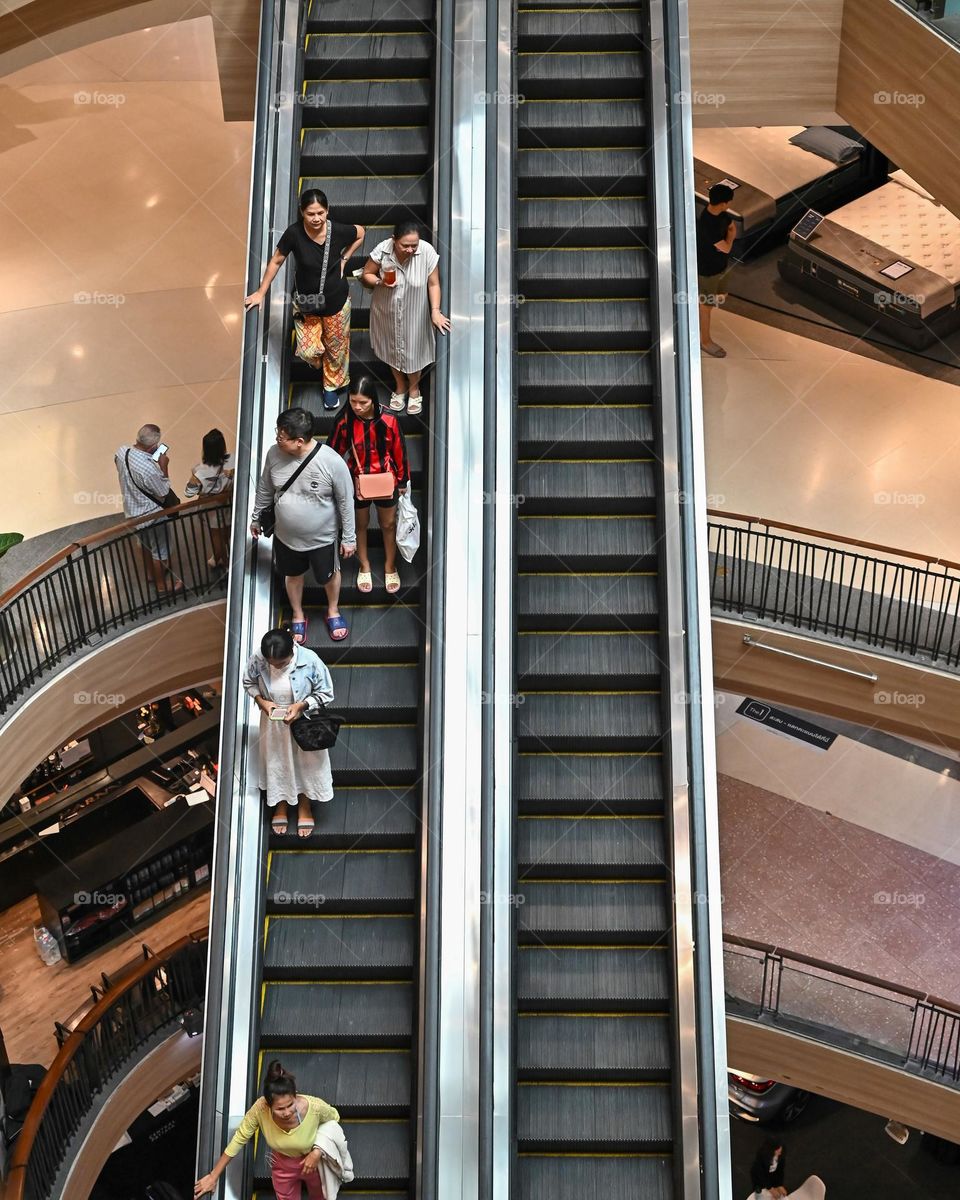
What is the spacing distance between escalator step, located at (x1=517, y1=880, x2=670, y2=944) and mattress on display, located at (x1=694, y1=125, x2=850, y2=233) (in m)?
11.5

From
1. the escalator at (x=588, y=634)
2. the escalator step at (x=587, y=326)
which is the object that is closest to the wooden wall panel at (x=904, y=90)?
the escalator at (x=588, y=634)

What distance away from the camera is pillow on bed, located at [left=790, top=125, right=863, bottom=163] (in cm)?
2019

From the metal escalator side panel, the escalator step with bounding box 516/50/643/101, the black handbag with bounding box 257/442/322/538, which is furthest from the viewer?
the escalator step with bounding box 516/50/643/101

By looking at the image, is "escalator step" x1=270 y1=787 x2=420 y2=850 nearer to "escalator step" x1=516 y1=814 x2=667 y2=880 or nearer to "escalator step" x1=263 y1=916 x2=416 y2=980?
"escalator step" x1=263 y1=916 x2=416 y2=980

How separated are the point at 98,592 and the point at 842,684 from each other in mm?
6485

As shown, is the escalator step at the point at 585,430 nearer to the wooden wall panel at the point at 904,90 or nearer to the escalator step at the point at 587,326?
the escalator step at the point at 587,326

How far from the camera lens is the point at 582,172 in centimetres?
1108

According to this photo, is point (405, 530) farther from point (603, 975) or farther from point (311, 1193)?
point (311, 1193)

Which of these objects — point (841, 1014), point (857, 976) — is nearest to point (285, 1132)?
point (857, 976)

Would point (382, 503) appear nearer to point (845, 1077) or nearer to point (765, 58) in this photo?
point (765, 58)

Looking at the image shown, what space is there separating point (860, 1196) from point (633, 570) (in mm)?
10747

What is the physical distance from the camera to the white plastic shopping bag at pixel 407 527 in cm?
923

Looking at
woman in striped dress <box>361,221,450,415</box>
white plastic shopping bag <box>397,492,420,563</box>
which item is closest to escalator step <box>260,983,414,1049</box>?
white plastic shopping bag <box>397,492,420,563</box>

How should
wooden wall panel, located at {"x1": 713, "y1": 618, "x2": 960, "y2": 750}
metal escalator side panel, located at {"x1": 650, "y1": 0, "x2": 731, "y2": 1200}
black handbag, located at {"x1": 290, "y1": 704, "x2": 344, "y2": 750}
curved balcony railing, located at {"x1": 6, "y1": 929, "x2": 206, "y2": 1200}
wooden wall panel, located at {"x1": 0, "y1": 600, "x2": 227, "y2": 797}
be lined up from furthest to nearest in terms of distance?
1. wooden wall panel, located at {"x1": 713, "y1": 618, "x2": 960, "y2": 750}
2. wooden wall panel, located at {"x1": 0, "y1": 600, "x2": 227, "y2": 797}
3. curved balcony railing, located at {"x1": 6, "y1": 929, "x2": 206, "y2": 1200}
4. black handbag, located at {"x1": 290, "y1": 704, "x2": 344, "y2": 750}
5. metal escalator side panel, located at {"x1": 650, "y1": 0, "x2": 731, "y2": 1200}
